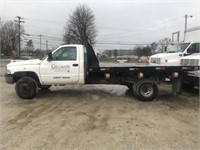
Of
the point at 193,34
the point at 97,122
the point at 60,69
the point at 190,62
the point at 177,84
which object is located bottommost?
the point at 97,122

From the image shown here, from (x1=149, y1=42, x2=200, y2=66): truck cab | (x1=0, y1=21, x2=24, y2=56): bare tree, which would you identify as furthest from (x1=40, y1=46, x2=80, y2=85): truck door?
(x1=0, y1=21, x2=24, y2=56): bare tree

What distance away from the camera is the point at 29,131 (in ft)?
19.1

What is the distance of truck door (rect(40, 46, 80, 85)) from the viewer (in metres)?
9.14

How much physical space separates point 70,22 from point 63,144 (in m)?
48.1

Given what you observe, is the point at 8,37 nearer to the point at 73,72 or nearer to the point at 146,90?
the point at 73,72

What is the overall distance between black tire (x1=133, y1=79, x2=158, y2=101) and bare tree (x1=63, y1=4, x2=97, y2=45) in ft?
132

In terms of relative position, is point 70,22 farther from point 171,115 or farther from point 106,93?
point 171,115

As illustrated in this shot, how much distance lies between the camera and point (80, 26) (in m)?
50.2

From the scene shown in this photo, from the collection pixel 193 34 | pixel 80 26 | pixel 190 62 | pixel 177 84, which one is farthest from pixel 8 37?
pixel 177 84

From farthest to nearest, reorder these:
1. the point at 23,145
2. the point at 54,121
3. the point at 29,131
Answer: the point at 54,121 → the point at 29,131 → the point at 23,145

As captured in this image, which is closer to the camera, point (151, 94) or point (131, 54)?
point (151, 94)

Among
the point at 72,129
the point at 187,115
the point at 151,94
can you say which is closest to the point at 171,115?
the point at 187,115

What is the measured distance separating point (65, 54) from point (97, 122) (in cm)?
354

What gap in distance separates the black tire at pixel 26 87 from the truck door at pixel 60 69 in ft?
1.35
